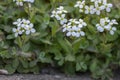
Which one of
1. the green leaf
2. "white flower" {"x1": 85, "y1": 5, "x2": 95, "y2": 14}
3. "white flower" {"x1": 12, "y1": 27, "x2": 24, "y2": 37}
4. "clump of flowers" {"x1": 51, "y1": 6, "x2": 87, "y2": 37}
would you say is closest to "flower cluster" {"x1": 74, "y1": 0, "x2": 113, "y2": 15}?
"white flower" {"x1": 85, "y1": 5, "x2": 95, "y2": 14}

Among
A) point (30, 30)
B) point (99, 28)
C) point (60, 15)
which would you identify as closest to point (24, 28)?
point (30, 30)

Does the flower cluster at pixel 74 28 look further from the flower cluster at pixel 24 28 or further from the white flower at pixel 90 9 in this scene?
the flower cluster at pixel 24 28

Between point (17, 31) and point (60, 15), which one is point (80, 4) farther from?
point (17, 31)

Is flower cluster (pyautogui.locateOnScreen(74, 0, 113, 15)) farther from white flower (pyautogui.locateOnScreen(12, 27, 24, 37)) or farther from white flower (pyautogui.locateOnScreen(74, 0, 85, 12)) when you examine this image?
white flower (pyautogui.locateOnScreen(12, 27, 24, 37))

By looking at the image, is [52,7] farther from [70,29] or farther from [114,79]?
[114,79]

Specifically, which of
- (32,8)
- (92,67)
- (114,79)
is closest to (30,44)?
(32,8)

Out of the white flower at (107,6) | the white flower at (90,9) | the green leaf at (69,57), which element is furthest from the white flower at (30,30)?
the white flower at (107,6)
